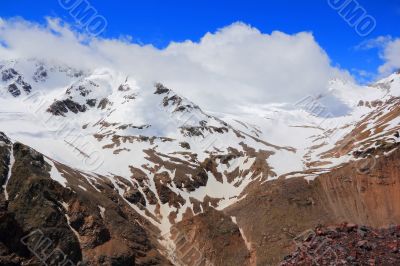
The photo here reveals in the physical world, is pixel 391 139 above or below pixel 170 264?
above

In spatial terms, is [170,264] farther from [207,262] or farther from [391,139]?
[391,139]

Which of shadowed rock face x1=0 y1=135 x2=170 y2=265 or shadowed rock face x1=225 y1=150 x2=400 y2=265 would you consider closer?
shadowed rock face x1=0 y1=135 x2=170 y2=265

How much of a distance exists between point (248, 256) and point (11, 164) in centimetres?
7065

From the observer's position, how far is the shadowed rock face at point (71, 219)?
108 metres

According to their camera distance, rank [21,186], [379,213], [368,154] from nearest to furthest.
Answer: [21,186], [379,213], [368,154]

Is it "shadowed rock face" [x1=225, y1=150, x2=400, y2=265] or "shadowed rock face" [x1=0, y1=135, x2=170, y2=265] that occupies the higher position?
"shadowed rock face" [x1=225, y1=150, x2=400, y2=265]

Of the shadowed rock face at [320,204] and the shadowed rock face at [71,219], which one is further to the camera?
the shadowed rock face at [320,204]

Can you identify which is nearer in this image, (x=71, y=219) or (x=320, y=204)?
(x=71, y=219)

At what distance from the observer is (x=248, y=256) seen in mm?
132125

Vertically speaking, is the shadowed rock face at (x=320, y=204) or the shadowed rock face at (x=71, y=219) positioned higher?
the shadowed rock face at (x=320, y=204)

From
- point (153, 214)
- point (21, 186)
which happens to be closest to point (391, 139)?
point (153, 214)

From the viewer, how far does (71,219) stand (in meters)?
122

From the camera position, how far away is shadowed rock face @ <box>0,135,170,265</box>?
10812 cm

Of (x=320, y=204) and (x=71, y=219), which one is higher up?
(x=320, y=204)
